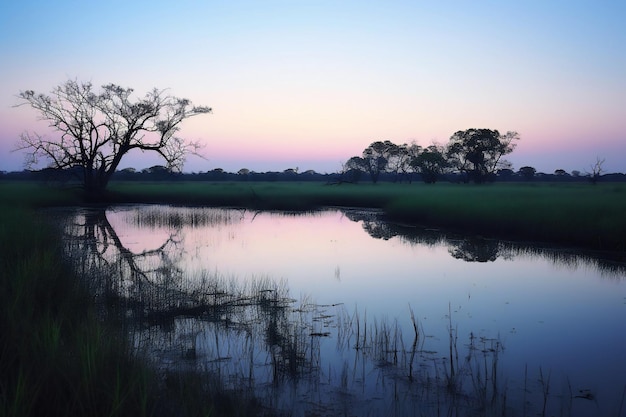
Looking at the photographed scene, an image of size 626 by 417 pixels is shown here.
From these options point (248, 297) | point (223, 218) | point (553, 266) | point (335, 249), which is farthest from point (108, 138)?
point (553, 266)

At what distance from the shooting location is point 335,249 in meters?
18.0

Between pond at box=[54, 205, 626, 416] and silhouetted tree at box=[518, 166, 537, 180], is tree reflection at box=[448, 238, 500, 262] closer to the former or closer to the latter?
pond at box=[54, 205, 626, 416]

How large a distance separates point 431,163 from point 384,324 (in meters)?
67.1

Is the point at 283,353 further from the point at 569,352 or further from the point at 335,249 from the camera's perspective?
the point at 335,249

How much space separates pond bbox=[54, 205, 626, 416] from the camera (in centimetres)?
550

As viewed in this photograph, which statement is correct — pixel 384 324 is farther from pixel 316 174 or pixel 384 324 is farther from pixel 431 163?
pixel 316 174

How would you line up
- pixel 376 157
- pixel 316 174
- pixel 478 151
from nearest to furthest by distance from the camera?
pixel 478 151 < pixel 376 157 < pixel 316 174

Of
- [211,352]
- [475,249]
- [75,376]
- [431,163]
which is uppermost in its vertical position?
[431,163]

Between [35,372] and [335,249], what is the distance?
1465 centimetres

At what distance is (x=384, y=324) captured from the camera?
25.2 feet

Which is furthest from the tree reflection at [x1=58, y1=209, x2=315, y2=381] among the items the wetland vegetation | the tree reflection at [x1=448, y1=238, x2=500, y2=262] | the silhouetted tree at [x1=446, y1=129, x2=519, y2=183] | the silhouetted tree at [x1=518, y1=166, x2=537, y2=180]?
the silhouetted tree at [x1=518, y1=166, x2=537, y2=180]

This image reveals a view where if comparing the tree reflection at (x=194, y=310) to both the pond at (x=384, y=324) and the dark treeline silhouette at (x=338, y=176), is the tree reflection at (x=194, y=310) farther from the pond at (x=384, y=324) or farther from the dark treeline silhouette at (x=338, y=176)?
the dark treeline silhouette at (x=338, y=176)

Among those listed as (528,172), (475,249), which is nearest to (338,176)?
(528,172)

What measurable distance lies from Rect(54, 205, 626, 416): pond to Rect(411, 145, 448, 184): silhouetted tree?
2145 inches
